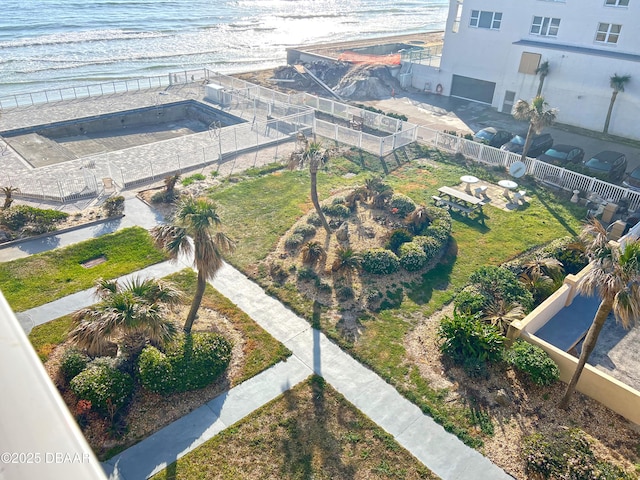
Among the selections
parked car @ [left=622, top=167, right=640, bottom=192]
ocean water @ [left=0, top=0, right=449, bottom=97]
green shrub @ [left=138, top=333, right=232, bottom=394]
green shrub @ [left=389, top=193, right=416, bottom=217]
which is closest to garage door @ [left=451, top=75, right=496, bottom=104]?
parked car @ [left=622, top=167, right=640, bottom=192]

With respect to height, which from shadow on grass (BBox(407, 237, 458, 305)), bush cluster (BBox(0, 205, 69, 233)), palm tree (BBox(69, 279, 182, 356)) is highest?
palm tree (BBox(69, 279, 182, 356))

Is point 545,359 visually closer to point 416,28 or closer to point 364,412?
point 364,412

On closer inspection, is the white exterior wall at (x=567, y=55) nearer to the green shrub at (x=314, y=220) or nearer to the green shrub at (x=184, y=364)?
the green shrub at (x=314, y=220)


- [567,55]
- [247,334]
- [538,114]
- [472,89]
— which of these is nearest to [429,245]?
[247,334]

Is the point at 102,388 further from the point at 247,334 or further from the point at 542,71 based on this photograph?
the point at 542,71

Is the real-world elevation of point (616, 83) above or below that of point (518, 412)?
above

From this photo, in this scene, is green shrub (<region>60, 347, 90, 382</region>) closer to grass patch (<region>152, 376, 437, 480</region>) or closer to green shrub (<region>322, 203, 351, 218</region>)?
grass patch (<region>152, 376, 437, 480</region>)

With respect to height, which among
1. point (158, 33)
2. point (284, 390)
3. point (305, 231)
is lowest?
point (284, 390)
